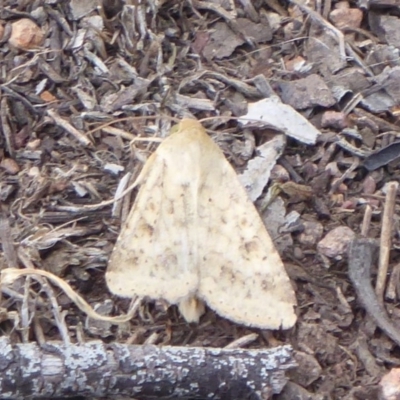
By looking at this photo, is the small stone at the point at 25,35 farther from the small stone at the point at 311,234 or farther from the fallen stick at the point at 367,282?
the fallen stick at the point at 367,282

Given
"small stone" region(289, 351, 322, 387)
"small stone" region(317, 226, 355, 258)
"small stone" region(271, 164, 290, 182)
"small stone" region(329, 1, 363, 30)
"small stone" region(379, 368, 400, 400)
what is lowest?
"small stone" region(379, 368, 400, 400)

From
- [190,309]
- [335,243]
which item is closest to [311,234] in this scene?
[335,243]

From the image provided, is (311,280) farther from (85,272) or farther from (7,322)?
(7,322)

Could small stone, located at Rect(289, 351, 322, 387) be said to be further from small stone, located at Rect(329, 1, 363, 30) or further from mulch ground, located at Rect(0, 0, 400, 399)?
small stone, located at Rect(329, 1, 363, 30)

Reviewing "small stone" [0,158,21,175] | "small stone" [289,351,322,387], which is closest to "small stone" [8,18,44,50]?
"small stone" [0,158,21,175]

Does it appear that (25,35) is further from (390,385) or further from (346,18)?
(390,385)

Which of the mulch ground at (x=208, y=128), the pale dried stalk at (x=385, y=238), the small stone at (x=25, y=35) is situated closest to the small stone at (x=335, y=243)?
the mulch ground at (x=208, y=128)
